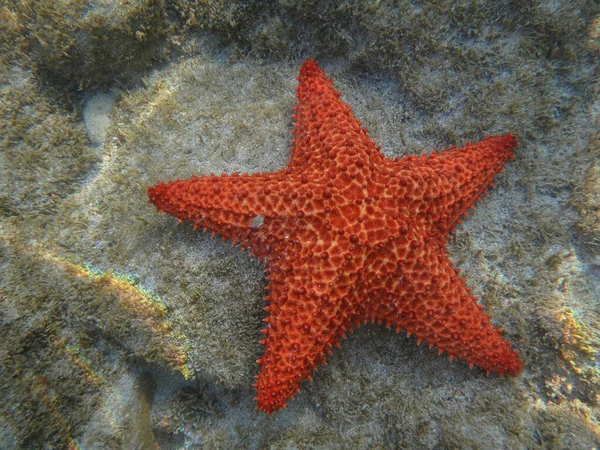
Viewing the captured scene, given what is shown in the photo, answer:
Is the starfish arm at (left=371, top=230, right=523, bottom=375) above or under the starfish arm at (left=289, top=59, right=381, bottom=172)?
under


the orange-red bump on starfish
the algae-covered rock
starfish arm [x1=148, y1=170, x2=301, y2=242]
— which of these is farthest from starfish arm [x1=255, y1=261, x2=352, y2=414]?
the algae-covered rock

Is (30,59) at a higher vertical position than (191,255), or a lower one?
higher

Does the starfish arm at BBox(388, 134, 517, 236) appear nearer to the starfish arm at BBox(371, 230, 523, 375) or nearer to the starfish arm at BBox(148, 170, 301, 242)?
the starfish arm at BBox(371, 230, 523, 375)

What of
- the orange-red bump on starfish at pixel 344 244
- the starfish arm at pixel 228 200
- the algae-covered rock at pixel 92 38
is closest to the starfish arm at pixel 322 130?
the orange-red bump on starfish at pixel 344 244

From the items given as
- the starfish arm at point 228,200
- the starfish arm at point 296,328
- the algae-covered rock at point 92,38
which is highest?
the algae-covered rock at point 92,38

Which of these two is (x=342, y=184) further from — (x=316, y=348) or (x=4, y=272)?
(x=4, y=272)

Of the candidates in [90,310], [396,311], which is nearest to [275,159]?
[396,311]

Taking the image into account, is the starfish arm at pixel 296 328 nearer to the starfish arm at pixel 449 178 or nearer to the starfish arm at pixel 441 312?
the starfish arm at pixel 441 312
